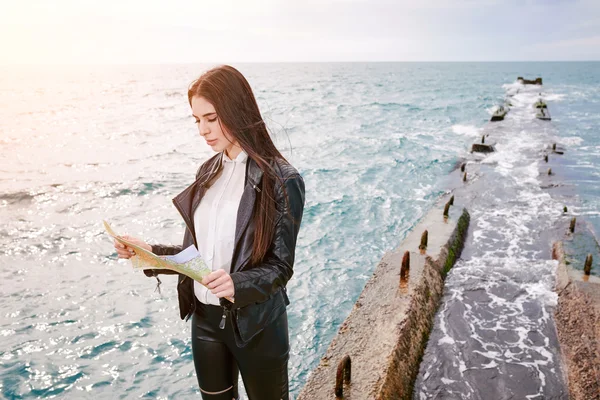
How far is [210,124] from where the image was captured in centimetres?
216

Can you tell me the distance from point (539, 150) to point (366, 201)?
450 inches

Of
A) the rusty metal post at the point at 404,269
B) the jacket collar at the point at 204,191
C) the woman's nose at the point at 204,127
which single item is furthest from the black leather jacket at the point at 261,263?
the rusty metal post at the point at 404,269

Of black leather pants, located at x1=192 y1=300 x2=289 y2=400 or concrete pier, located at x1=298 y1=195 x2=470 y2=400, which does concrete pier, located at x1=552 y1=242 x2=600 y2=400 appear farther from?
black leather pants, located at x1=192 y1=300 x2=289 y2=400

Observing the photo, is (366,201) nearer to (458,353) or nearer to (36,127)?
(458,353)

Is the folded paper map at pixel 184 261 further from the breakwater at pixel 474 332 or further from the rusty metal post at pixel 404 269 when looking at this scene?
the rusty metal post at pixel 404 269

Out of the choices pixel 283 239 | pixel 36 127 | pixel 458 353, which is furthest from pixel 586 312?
pixel 36 127

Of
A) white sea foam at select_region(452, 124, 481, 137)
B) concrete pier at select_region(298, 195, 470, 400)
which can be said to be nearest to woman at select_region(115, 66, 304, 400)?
concrete pier at select_region(298, 195, 470, 400)

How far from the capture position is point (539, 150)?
837 inches

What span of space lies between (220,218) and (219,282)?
1.49 ft

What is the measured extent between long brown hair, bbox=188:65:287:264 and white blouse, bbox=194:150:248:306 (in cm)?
15

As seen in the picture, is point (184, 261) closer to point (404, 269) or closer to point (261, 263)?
point (261, 263)

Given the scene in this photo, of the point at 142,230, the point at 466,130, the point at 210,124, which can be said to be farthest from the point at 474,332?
the point at 466,130

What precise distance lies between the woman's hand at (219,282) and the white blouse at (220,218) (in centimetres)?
30

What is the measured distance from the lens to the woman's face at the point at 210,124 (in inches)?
83.4
